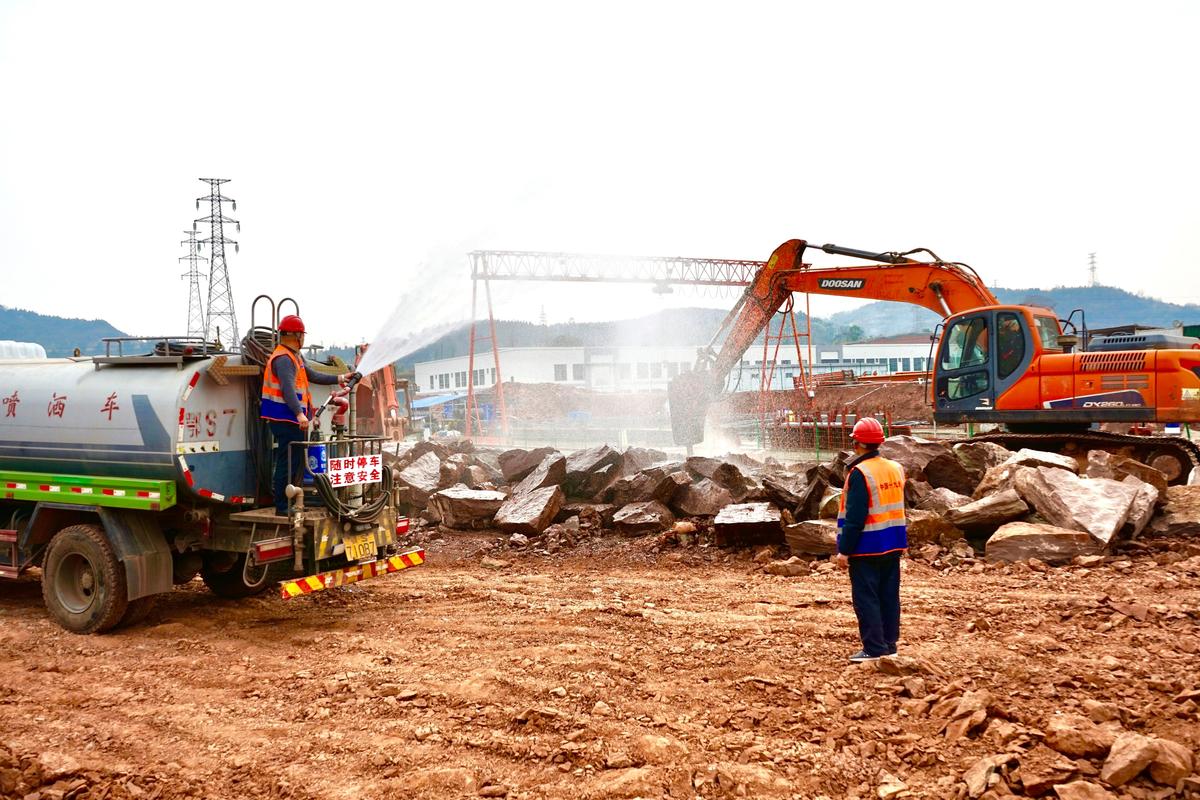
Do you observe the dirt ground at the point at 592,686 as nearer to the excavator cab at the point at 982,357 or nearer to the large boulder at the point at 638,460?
the large boulder at the point at 638,460

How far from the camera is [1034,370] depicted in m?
12.1

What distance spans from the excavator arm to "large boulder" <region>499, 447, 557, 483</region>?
6.01m

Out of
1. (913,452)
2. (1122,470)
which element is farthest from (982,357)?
(1122,470)

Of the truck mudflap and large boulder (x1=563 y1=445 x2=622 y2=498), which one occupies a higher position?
large boulder (x1=563 y1=445 x2=622 y2=498)

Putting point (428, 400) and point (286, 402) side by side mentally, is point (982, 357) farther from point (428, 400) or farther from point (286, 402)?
point (428, 400)

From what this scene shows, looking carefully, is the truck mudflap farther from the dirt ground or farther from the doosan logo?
the doosan logo

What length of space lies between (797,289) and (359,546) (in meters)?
11.2

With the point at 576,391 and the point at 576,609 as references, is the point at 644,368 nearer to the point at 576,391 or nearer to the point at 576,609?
the point at 576,391

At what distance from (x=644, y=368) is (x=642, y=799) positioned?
5633 cm

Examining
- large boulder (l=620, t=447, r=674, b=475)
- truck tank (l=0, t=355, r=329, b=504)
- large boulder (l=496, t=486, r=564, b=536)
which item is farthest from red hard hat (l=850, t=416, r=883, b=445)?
large boulder (l=620, t=447, r=674, b=475)

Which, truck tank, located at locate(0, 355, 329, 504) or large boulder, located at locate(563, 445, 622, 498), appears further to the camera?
large boulder, located at locate(563, 445, 622, 498)

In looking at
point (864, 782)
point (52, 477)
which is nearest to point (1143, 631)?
point (864, 782)

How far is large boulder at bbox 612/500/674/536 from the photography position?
1031 centimetres

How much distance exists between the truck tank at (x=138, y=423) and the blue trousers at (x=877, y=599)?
4.81m
